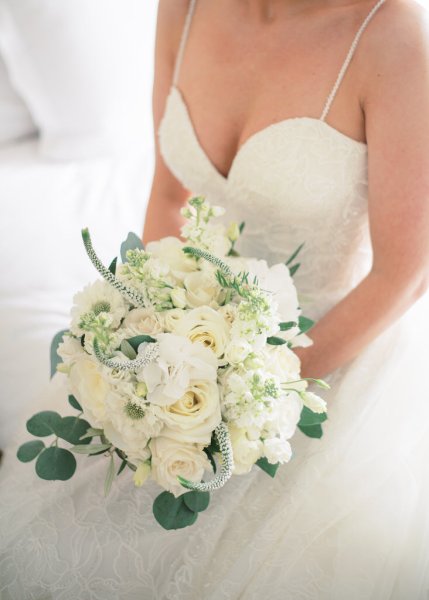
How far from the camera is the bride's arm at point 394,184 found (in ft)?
2.86

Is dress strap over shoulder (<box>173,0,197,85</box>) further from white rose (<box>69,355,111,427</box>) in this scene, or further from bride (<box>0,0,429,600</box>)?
white rose (<box>69,355,111,427</box>)

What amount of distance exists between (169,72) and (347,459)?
34.4 inches

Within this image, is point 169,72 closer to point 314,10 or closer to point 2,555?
point 314,10

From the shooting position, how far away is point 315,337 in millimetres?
1021

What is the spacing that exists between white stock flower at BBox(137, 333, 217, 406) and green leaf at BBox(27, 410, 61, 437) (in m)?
0.23

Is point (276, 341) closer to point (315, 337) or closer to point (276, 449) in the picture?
point (276, 449)

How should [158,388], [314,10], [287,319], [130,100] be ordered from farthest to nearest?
[130,100]
[314,10]
[287,319]
[158,388]

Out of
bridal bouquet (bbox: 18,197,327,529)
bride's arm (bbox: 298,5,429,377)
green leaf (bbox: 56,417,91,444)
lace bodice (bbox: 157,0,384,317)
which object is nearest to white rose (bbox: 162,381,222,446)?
bridal bouquet (bbox: 18,197,327,529)

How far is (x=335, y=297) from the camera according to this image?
1.14 meters

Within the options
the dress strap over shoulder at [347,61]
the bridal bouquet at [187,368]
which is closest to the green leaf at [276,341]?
the bridal bouquet at [187,368]

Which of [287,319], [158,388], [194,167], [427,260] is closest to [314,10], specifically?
[194,167]

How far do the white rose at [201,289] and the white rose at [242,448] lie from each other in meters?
0.16

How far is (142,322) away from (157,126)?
0.75 m

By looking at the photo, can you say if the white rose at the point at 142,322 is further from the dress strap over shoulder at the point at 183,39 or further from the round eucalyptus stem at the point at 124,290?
the dress strap over shoulder at the point at 183,39
